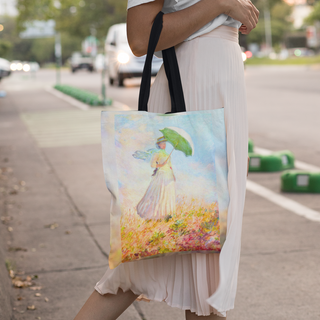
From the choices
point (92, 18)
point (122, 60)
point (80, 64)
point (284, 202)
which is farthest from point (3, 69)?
point (92, 18)

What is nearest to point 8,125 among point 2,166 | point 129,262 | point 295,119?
point 2,166

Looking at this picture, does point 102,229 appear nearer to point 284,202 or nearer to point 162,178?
point 284,202

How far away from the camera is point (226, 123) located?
1.82 metres

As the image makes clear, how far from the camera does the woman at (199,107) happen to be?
5.88 feet

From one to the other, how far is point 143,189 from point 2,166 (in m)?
6.11

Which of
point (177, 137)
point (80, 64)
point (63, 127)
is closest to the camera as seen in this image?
point (177, 137)

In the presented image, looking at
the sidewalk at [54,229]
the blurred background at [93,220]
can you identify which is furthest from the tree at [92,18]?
the sidewalk at [54,229]

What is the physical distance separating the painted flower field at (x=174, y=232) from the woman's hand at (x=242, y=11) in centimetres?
64

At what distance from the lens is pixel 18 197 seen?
5789 mm

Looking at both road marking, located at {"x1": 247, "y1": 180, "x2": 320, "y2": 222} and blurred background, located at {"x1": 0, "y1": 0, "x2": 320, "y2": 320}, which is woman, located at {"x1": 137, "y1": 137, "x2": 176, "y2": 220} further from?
road marking, located at {"x1": 247, "y1": 180, "x2": 320, "y2": 222}

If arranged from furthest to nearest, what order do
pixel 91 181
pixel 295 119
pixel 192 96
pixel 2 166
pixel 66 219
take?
pixel 295 119 < pixel 2 166 < pixel 91 181 < pixel 66 219 < pixel 192 96

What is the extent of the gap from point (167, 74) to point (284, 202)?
3.62 meters

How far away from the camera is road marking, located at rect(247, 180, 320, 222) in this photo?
4.77 metres

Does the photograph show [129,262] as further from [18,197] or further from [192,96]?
[18,197]
